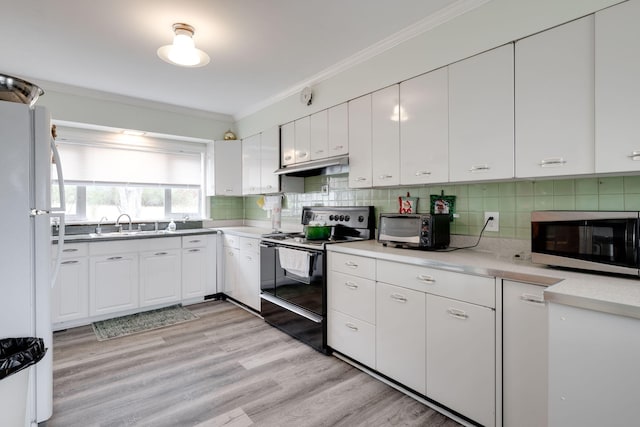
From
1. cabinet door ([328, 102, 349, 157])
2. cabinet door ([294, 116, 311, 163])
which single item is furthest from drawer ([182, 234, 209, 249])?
cabinet door ([328, 102, 349, 157])

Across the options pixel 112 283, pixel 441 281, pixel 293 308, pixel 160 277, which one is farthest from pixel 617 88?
pixel 112 283

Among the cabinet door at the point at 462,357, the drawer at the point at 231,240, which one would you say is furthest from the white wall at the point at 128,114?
the cabinet door at the point at 462,357

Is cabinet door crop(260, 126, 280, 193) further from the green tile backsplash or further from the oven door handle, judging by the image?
the oven door handle

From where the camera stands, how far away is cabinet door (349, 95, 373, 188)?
2631 mm

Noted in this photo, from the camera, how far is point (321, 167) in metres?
3.02

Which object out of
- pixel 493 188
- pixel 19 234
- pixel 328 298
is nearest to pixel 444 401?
pixel 328 298

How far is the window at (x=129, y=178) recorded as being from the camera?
3754 mm

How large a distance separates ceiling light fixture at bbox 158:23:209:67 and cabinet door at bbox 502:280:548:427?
7.63ft

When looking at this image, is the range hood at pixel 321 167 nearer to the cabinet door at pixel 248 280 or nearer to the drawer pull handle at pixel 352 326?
the cabinet door at pixel 248 280

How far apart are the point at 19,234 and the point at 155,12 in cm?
152

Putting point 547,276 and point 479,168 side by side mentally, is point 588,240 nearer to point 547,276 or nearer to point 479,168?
point 547,276

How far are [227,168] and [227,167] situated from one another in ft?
0.04

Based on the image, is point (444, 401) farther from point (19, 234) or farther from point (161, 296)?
point (161, 296)

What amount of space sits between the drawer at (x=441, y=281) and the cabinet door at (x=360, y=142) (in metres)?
0.81
